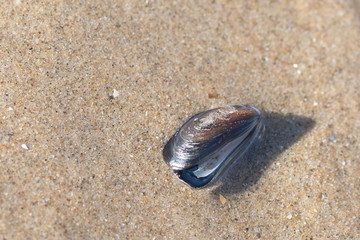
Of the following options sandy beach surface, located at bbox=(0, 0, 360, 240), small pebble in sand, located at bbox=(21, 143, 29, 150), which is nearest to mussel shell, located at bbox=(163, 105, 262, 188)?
sandy beach surface, located at bbox=(0, 0, 360, 240)

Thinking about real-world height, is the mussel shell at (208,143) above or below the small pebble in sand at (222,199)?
above

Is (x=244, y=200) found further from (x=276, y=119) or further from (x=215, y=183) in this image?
(x=276, y=119)

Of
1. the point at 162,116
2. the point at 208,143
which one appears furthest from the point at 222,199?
the point at 162,116

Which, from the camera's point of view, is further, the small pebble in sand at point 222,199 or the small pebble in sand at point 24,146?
the small pebble in sand at point 222,199

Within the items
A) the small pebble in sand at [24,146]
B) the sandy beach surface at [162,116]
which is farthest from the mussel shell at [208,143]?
Answer: the small pebble in sand at [24,146]

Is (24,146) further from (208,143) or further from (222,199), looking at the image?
(222,199)

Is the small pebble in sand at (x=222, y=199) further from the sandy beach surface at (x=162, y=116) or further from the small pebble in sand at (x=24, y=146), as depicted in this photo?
the small pebble in sand at (x=24, y=146)

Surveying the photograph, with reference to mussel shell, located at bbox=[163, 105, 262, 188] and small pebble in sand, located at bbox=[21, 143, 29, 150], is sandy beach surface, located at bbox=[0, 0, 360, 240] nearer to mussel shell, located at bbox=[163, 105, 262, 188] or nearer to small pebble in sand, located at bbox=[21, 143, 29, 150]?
small pebble in sand, located at bbox=[21, 143, 29, 150]
